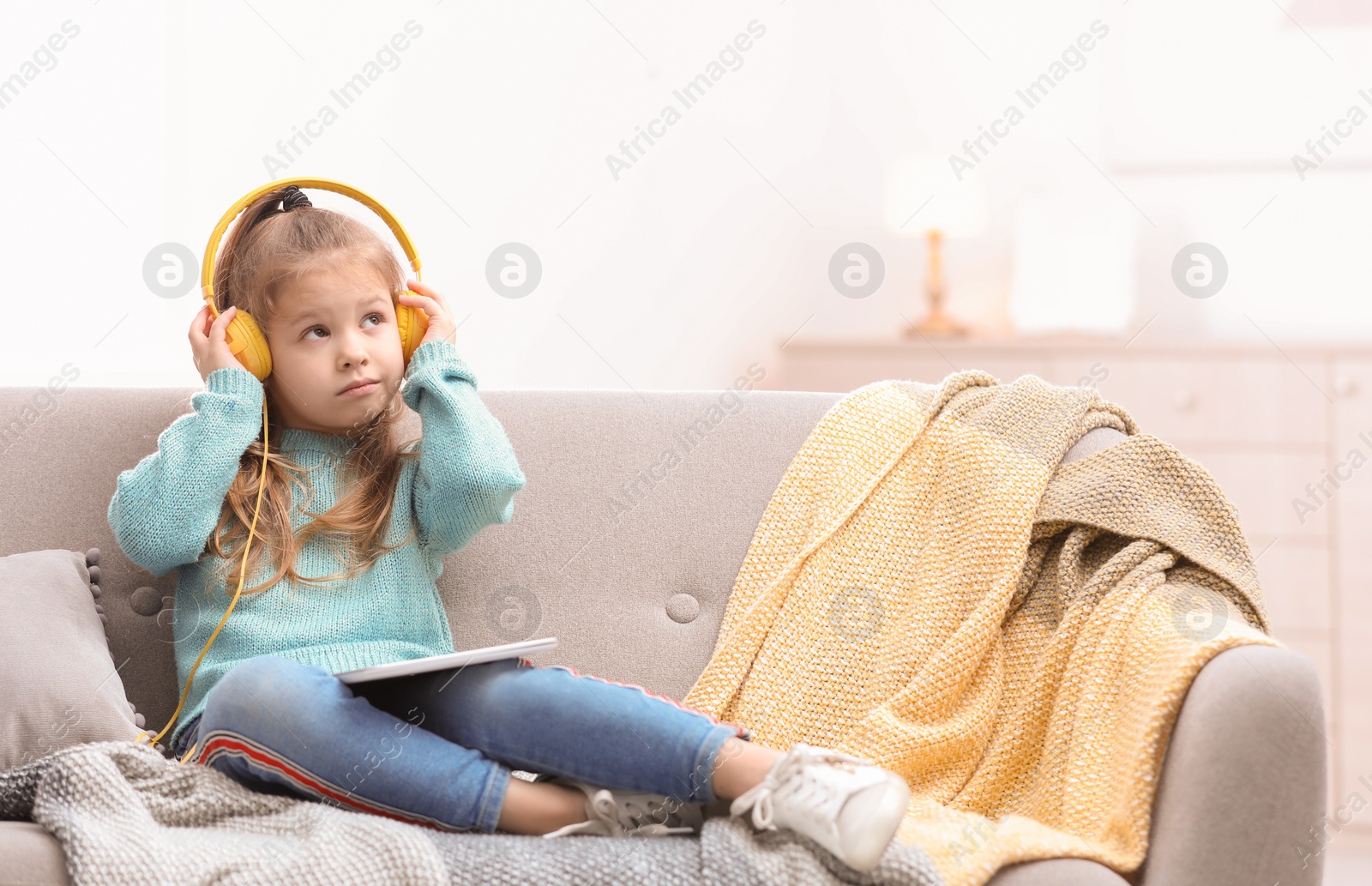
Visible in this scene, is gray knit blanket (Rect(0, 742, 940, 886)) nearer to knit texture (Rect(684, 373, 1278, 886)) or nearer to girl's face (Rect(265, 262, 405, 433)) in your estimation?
knit texture (Rect(684, 373, 1278, 886))

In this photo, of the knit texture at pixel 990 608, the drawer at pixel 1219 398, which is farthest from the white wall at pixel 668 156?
the knit texture at pixel 990 608

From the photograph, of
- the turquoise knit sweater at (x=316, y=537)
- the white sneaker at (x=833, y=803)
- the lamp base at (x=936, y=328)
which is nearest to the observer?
the white sneaker at (x=833, y=803)

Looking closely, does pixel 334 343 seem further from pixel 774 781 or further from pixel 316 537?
pixel 774 781

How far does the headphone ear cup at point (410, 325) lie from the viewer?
1396 mm

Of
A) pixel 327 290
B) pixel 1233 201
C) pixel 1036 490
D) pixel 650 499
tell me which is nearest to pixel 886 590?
pixel 1036 490

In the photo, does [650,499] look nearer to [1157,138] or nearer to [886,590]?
[886,590]

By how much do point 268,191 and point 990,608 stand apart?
0.92 m

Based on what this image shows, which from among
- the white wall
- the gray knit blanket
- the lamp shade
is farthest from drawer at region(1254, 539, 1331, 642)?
the gray knit blanket

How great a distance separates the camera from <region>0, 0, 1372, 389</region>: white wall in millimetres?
1771

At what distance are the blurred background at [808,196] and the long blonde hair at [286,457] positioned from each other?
49 centimetres

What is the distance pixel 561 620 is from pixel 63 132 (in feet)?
3.39

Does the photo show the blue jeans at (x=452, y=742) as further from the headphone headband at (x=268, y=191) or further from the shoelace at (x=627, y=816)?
the headphone headband at (x=268, y=191)

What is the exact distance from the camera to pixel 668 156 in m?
2.71

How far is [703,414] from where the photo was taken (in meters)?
1.50
